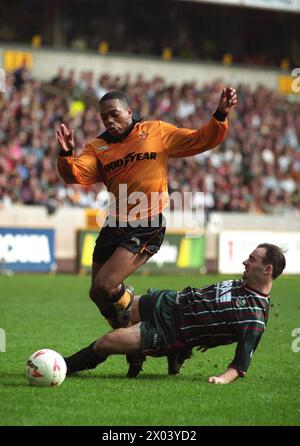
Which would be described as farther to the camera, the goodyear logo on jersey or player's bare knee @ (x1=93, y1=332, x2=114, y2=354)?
the goodyear logo on jersey

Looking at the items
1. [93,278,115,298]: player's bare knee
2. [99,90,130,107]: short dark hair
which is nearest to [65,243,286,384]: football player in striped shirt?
[93,278,115,298]: player's bare knee

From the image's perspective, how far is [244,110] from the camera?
117 feet

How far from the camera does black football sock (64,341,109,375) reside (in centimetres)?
840

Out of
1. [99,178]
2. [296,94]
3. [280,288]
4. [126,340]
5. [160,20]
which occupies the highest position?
[160,20]

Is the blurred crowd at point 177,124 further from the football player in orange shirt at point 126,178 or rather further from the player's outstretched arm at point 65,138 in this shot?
the player's outstretched arm at point 65,138

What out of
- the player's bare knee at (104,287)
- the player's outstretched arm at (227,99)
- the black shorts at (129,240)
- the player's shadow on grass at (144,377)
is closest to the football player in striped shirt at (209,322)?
the player's shadow on grass at (144,377)

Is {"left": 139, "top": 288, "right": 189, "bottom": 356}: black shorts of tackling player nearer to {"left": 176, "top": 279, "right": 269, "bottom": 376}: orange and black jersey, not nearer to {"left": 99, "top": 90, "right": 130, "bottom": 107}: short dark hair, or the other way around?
{"left": 176, "top": 279, "right": 269, "bottom": 376}: orange and black jersey

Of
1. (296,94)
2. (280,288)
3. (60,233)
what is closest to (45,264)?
(60,233)

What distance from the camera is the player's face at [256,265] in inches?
328

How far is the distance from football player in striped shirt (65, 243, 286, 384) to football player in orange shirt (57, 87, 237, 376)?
0.50 m

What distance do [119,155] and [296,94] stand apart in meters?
31.4

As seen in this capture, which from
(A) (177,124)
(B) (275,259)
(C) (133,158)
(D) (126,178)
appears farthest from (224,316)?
(A) (177,124)

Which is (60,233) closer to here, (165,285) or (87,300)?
(165,285)

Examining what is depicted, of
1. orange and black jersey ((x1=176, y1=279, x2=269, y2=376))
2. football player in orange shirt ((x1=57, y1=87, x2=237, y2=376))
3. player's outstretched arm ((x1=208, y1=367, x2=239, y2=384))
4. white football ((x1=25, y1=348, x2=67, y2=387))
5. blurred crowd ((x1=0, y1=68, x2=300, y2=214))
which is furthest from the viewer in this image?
blurred crowd ((x1=0, y1=68, x2=300, y2=214))
